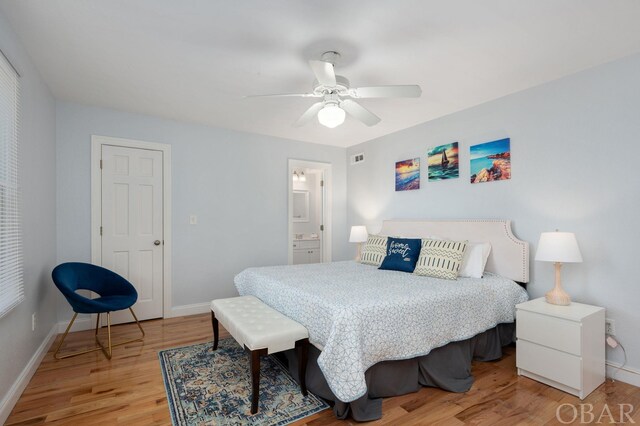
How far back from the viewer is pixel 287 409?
2.09m

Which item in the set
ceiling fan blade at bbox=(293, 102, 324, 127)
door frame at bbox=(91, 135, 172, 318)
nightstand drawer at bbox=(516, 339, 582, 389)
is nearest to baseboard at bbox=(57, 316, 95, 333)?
door frame at bbox=(91, 135, 172, 318)

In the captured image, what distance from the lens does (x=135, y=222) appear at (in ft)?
12.6

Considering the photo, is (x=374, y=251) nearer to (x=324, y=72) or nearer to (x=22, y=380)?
(x=324, y=72)

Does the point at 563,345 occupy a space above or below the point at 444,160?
below

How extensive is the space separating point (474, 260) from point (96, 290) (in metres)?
3.78

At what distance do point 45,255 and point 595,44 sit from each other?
4791 mm

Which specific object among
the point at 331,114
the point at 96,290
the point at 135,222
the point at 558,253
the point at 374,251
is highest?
the point at 331,114

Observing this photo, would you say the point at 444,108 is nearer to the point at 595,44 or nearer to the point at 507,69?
the point at 507,69

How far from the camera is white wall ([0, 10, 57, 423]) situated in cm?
207

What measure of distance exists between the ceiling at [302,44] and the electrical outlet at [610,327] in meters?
2.02

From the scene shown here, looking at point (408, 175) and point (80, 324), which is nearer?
point (80, 324)

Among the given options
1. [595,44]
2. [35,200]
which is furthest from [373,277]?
[35,200]

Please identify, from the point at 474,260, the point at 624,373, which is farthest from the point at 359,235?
the point at 624,373

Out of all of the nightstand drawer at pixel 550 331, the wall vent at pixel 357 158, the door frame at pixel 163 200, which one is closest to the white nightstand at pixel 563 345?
the nightstand drawer at pixel 550 331
